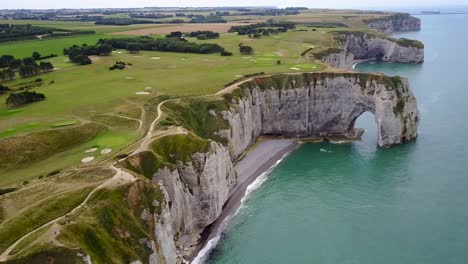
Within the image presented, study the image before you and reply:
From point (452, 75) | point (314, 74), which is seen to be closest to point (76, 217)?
point (314, 74)

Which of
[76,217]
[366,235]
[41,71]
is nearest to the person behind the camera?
[76,217]

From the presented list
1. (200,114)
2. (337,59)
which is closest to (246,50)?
(337,59)

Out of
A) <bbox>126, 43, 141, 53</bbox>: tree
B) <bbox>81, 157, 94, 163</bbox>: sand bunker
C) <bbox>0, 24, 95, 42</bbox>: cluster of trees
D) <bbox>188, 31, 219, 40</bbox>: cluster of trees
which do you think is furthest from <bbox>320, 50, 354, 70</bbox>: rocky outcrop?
<bbox>0, 24, 95, 42</bbox>: cluster of trees

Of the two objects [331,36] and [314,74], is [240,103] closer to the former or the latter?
[314,74]

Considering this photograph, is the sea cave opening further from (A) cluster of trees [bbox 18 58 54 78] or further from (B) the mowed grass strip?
(A) cluster of trees [bbox 18 58 54 78]

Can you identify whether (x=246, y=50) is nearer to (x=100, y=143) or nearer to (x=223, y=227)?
(x=100, y=143)
